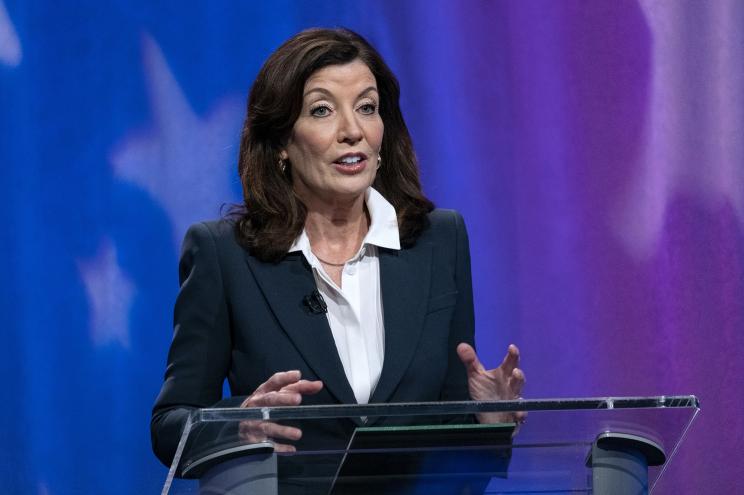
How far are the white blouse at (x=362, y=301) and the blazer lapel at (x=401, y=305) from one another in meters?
0.03

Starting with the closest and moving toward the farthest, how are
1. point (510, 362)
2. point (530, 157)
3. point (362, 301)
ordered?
point (510, 362), point (362, 301), point (530, 157)

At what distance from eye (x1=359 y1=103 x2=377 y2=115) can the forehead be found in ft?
0.14

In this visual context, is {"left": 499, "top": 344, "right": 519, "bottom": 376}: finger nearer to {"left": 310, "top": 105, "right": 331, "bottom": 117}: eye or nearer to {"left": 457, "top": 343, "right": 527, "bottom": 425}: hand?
{"left": 457, "top": 343, "right": 527, "bottom": 425}: hand

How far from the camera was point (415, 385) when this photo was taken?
2285mm

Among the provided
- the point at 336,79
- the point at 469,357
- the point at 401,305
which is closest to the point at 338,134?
the point at 336,79

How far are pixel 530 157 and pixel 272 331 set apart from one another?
1.56 metres

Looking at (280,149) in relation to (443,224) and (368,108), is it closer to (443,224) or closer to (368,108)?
(368,108)

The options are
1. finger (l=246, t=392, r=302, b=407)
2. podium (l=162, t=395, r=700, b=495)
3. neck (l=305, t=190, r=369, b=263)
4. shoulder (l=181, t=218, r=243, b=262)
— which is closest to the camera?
podium (l=162, t=395, r=700, b=495)

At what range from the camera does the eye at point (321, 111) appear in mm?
2461

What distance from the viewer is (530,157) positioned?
143 inches

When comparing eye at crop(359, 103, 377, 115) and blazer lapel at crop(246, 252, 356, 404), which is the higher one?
eye at crop(359, 103, 377, 115)

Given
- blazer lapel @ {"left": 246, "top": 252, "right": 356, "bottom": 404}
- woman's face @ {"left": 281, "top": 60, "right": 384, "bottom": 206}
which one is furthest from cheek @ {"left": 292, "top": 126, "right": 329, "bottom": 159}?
blazer lapel @ {"left": 246, "top": 252, "right": 356, "bottom": 404}

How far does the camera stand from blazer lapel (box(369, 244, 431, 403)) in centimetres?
226

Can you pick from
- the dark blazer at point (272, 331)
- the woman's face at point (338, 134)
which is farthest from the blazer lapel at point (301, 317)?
the woman's face at point (338, 134)
